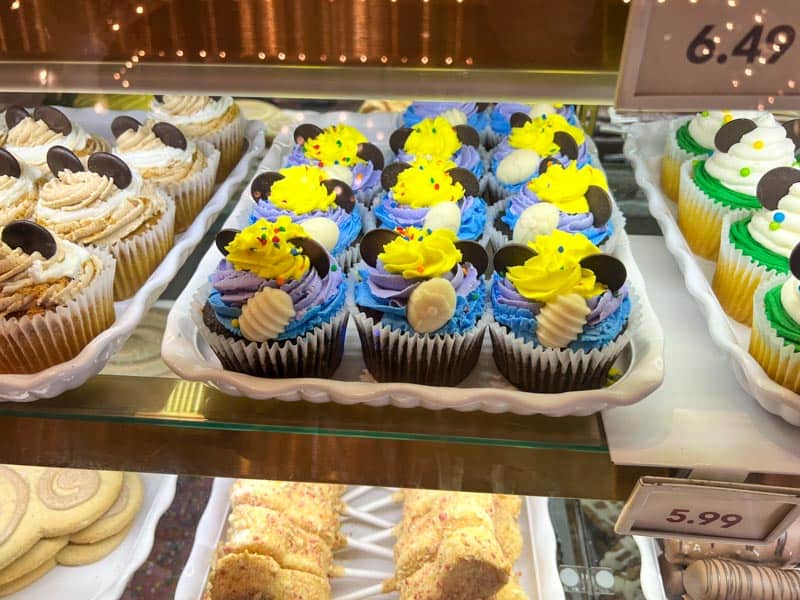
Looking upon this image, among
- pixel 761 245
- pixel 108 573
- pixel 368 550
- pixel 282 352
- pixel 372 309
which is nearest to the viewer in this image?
pixel 282 352

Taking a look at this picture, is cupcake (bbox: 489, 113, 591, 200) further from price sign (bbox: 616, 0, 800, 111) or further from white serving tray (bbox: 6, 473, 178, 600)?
white serving tray (bbox: 6, 473, 178, 600)

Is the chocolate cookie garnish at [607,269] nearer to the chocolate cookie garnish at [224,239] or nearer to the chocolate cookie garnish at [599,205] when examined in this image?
the chocolate cookie garnish at [599,205]

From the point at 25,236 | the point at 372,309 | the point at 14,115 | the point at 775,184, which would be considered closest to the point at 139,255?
the point at 25,236

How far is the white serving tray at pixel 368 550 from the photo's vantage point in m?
2.27

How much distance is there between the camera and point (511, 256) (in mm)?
1766

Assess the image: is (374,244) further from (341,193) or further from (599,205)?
(599,205)

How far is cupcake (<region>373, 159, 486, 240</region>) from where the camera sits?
219 centimetres

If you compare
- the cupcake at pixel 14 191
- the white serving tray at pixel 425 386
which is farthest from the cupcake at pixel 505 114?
the cupcake at pixel 14 191

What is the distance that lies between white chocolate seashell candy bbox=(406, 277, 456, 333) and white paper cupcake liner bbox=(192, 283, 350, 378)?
0.60 ft

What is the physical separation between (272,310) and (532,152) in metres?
1.25

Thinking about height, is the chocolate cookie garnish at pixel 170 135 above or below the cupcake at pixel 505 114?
above

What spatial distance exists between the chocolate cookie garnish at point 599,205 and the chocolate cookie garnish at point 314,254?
82cm

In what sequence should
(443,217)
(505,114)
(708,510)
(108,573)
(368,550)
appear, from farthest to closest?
(505,114) → (368,550) → (108,573) → (443,217) → (708,510)

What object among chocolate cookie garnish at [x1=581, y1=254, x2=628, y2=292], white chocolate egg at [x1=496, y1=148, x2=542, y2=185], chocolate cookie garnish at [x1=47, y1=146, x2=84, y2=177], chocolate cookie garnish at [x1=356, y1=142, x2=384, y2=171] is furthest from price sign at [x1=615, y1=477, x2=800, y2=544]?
chocolate cookie garnish at [x1=47, y1=146, x2=84, y2=177]
